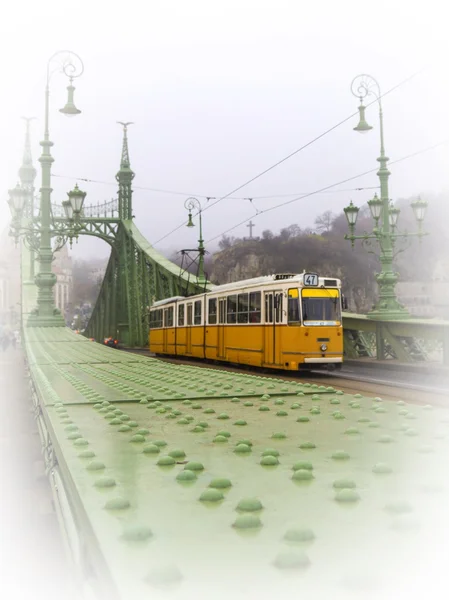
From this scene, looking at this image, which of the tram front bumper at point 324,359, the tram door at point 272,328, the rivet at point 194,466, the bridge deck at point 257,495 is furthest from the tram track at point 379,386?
the rivet at point 194,466


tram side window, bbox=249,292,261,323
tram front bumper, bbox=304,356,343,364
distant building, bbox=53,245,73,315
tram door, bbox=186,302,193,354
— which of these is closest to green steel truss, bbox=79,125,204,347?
distant building, bbox=53,245,73,315

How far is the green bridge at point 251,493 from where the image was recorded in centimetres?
117

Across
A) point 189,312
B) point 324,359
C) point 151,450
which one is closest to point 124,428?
point 151,450

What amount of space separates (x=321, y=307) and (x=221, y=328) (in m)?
3.52

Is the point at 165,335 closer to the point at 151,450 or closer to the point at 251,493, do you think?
the point at 151,450

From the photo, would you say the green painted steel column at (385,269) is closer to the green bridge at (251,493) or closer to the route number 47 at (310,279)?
the route number 47 at (310,279)

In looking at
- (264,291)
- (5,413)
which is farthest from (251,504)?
(264,291)

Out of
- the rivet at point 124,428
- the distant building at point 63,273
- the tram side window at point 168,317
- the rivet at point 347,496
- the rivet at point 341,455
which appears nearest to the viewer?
the rivet at point 347,496

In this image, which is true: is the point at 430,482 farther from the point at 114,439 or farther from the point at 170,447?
the point at 114,439

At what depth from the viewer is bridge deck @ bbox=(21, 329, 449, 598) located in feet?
3.88

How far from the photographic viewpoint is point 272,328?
535 inches

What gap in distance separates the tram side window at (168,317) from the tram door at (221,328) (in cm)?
553

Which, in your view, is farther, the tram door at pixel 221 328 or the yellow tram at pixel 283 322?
the tram door at pixel 221 328

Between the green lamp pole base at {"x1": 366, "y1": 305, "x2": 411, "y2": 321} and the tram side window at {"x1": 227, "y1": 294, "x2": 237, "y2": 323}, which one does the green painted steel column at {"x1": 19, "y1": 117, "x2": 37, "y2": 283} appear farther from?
the green lamp pole base at {"x1": 366, "y1": 305, "x2": 411, "y2": 321}
